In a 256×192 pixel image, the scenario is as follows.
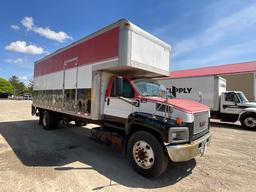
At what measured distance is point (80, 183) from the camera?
3.56 meters

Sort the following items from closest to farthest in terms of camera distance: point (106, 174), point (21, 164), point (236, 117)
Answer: point (106, 174), point (21, 164), point (236, 117)

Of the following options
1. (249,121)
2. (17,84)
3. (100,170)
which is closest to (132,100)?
(100,170)

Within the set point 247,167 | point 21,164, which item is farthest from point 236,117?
point 21,164

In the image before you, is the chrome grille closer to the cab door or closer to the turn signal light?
the turn signal light

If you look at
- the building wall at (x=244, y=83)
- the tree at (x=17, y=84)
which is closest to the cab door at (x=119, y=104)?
the building wall at (x=244, y=83)

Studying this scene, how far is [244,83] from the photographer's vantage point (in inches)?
704

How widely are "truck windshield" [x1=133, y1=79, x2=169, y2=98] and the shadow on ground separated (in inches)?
73.6

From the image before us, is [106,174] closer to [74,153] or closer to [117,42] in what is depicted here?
[74,153]

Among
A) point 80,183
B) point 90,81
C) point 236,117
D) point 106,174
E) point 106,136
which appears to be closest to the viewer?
point 80,183

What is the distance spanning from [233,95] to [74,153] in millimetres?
10721

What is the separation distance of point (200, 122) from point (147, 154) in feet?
4.73

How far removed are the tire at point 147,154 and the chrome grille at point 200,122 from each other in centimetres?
90

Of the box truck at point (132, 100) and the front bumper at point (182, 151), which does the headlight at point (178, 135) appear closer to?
the box truck at point (132, 100)

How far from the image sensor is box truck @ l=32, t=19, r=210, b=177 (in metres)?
3.71
